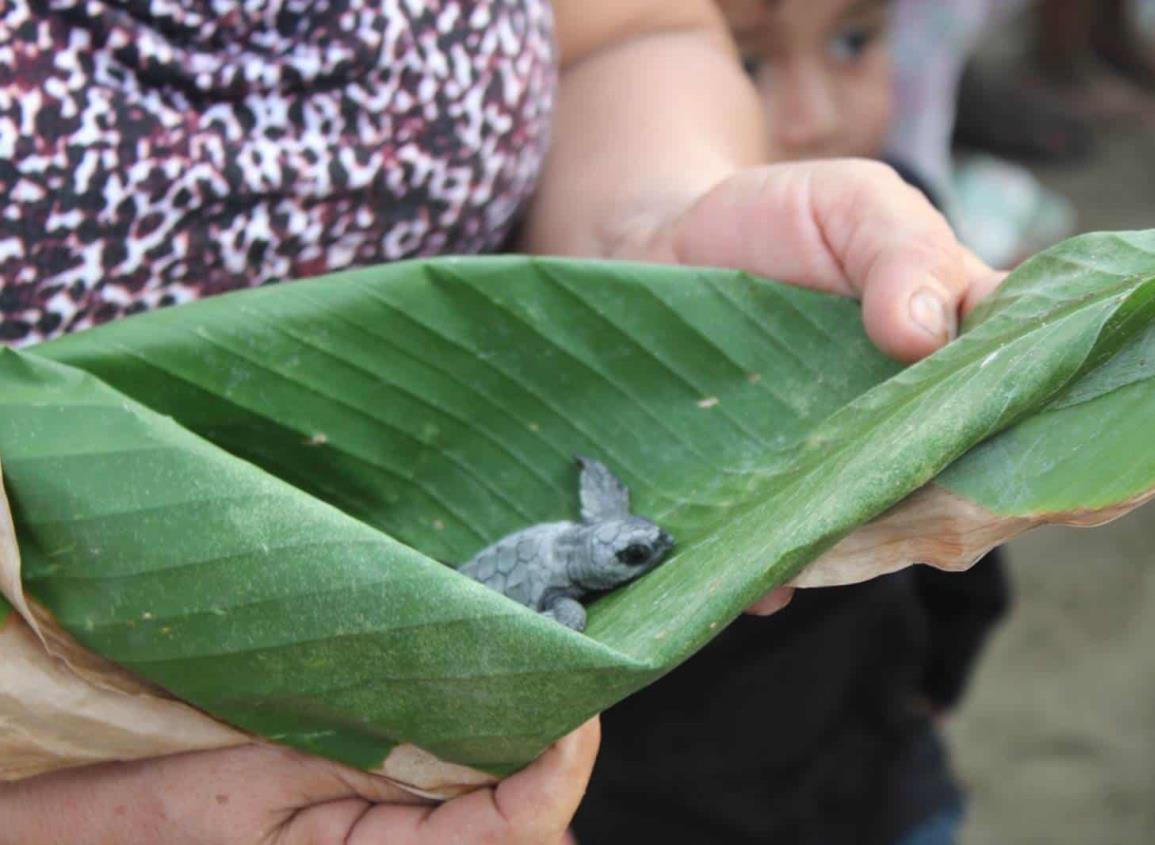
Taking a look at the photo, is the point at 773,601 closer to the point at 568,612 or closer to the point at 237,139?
A: the point at 568,612

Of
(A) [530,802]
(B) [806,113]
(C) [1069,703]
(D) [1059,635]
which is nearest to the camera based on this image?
(A) [530,802]

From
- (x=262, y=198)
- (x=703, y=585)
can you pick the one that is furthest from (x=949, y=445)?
(x=262, y=198)

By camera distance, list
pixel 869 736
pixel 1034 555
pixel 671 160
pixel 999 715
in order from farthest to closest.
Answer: pixel 1034 555, pixel 999 715, pixel 869 736, pixel 671 160

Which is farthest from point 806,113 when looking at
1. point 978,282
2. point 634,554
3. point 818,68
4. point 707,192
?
point 634,554

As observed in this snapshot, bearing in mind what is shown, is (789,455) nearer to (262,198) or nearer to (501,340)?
(501,340)

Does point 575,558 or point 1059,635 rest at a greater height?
point 575,558

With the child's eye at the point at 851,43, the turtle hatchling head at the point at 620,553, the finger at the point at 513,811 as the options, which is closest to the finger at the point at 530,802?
the finger at the point at 513,811
